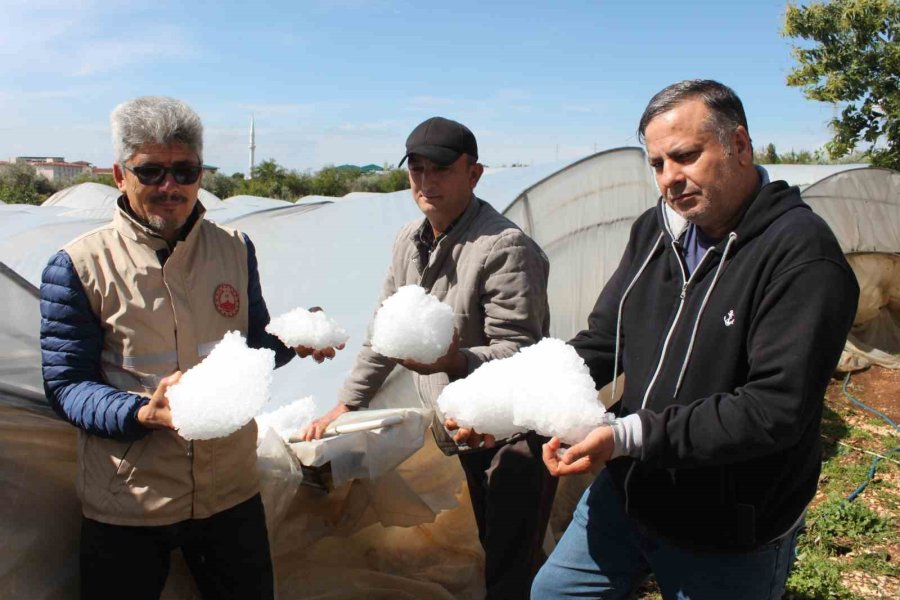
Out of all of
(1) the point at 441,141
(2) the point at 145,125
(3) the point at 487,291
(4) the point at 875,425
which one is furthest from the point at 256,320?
(4) the point at 875,425

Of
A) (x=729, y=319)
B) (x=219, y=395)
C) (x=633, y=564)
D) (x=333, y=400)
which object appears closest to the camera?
(x=729, y=319)

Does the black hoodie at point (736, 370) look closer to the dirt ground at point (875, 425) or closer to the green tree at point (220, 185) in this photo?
the dirt ground at point (875, 425)

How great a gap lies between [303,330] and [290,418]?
117cm

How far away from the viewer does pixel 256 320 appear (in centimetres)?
253

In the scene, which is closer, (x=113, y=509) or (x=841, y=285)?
(x=841, y=285)

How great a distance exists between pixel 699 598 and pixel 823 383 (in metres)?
0.68

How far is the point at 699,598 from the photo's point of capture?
1.93 metres

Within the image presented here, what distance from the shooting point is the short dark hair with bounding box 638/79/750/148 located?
70.6 inches

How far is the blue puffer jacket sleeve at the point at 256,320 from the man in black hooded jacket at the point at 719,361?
1.14 m

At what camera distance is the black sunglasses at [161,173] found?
6.97 ft

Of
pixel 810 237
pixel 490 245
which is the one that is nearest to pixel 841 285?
pixel 810 237

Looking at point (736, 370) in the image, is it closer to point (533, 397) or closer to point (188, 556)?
point (533, 397)

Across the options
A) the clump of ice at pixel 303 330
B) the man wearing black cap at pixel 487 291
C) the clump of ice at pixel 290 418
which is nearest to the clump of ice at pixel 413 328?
the clump of ice at pixel 303 330

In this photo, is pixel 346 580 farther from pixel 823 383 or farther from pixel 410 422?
pixel 823 383
